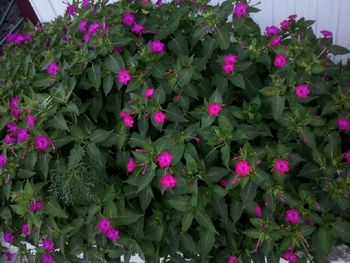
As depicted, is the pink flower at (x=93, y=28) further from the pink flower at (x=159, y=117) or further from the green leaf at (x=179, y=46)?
the pink flower at (x=159, y=117)

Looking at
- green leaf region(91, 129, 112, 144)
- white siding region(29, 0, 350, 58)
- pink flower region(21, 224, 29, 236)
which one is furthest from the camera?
white siding region(29, 0, 350, 58)

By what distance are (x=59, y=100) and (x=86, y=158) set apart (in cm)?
27

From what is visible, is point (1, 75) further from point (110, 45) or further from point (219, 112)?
point (219, 112)

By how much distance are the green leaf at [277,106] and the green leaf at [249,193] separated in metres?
0.28

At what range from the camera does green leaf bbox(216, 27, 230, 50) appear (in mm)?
1976

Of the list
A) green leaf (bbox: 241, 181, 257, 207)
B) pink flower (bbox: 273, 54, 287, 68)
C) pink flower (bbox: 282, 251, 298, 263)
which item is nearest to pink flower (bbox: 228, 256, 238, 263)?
pink flower (bbox: 282, 251, 298, 263)

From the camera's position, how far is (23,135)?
179cm

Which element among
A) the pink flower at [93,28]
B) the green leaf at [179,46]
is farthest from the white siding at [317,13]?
the pink flower at [93,28]

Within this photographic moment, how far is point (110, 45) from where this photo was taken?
196cm

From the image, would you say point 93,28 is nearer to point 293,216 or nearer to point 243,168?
point 243,168

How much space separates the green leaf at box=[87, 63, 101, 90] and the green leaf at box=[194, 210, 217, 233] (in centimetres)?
70

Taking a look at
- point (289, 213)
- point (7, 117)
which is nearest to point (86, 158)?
point (7, 117)

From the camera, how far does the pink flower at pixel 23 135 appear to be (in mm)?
1791

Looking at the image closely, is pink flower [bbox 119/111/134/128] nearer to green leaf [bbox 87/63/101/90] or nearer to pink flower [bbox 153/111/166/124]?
pink flower [bbox 153/111/166/124]
